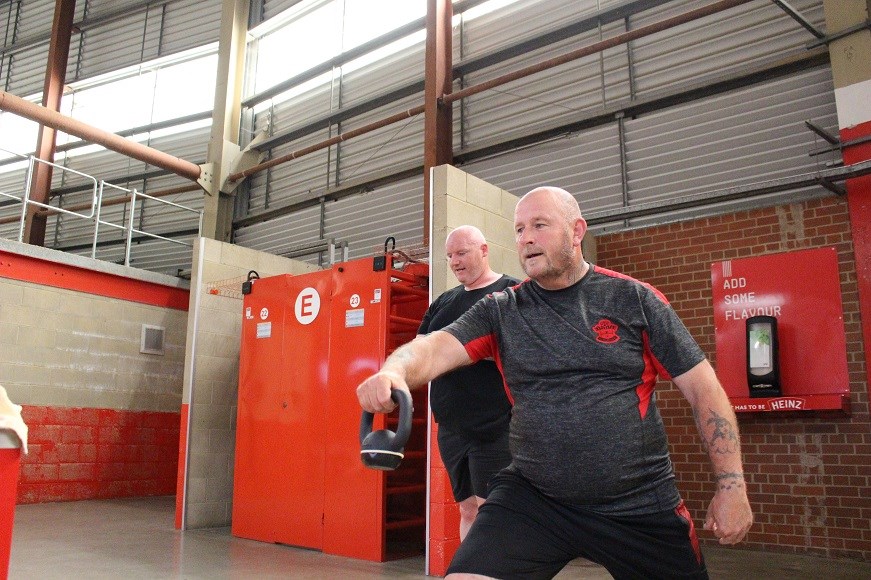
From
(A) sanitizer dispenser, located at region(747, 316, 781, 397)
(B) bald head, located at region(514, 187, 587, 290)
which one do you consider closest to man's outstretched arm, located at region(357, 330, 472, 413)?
(B) bald head, located at region(514, 187, 587, 290)

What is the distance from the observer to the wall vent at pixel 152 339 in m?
8.59

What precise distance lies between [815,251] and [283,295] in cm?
433

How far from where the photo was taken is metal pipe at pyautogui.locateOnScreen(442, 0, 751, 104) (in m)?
5.77

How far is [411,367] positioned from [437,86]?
6.29 meters

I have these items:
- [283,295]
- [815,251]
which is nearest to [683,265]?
[815,251]

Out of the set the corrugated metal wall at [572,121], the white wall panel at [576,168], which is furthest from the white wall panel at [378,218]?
the white wall panel at [576,168]

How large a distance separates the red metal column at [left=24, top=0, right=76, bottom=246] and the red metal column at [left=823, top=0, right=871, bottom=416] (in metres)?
10.3

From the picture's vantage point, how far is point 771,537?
5.12 m

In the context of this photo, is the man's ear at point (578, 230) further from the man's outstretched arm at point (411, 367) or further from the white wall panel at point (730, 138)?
the white wall panel at point (730, 138)

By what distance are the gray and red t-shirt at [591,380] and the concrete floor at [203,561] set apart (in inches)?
116

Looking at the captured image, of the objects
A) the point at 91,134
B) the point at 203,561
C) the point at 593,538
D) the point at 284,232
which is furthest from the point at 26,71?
the point at 593,538

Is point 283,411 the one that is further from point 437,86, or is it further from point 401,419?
point 401,419

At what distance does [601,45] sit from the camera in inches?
251

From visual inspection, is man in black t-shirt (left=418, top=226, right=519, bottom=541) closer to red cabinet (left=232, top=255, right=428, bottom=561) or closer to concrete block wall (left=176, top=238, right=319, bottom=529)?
red cabinet (left=232, top=255, right=428, bottom=561)
